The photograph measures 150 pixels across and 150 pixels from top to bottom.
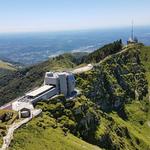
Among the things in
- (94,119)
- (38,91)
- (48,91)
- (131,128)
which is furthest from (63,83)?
(131,128)

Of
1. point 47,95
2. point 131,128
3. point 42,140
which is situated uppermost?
point 47,95

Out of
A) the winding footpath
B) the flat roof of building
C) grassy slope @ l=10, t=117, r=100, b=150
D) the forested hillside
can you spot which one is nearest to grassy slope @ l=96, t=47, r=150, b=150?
the forested hillside

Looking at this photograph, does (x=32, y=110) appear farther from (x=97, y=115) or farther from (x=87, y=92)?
(x=87, y=92)

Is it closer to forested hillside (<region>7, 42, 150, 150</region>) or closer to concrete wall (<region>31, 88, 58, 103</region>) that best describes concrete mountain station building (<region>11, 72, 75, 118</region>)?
concrete wall (<region>31, 88, 58, 103</region>)

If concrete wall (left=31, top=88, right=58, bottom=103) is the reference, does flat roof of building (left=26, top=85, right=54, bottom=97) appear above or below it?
above

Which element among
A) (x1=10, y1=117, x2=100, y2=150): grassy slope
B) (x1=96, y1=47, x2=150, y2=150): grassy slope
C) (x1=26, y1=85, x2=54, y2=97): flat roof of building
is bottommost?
(x1=96, y1=47, x2=150, y2=150): grassy slope

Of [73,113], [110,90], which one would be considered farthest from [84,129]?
[110,90]

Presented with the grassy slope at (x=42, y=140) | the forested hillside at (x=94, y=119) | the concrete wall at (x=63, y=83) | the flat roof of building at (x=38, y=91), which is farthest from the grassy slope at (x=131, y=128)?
the flat roof of building at (x=38, y=91)

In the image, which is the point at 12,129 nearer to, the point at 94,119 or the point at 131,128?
the point at 94,119
